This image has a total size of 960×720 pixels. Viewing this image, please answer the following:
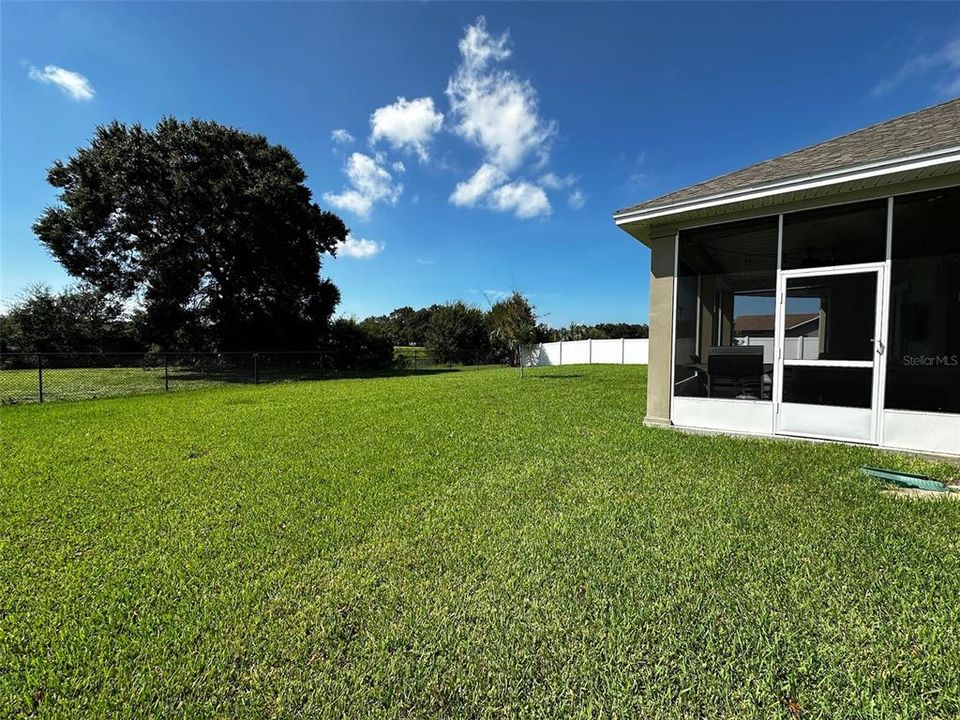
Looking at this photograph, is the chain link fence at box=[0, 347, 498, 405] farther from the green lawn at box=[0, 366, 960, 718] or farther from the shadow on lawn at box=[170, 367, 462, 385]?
the green lawn at box=[0, 366, 960, 718]

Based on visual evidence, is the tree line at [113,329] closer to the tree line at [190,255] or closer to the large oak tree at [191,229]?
the tree line at [190,255]

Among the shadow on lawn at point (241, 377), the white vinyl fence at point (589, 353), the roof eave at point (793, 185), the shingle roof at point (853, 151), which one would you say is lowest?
the shadow on lawn at point (241, 377)

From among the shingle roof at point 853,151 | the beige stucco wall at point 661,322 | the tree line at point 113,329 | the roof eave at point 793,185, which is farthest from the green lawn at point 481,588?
the tree line at point 113,329

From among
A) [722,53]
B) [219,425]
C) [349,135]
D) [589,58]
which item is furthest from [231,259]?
[722,53]

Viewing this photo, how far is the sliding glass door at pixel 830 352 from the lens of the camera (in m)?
4.55

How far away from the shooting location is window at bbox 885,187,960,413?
4.42 metres

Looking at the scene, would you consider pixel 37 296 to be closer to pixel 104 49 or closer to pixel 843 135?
→ pixel 104 49

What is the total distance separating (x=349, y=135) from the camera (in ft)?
41.6

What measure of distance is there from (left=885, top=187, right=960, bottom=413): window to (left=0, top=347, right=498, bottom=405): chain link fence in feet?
50.6

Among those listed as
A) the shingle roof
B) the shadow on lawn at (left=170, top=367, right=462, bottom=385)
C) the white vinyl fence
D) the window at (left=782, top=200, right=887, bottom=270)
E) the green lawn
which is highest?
the shingle roof

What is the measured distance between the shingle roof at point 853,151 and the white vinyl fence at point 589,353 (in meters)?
16.5

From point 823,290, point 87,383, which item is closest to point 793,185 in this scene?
point 823,290

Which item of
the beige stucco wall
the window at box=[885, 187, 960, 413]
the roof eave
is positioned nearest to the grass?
the beige stucco wall

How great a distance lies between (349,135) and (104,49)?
5.89m
